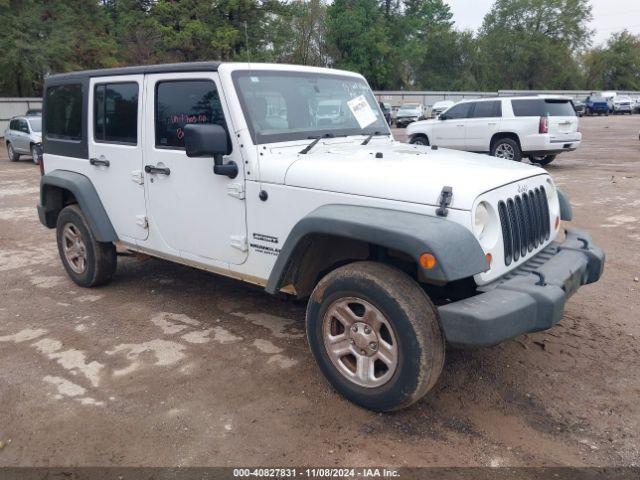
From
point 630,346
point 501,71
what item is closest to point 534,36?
point 501,71

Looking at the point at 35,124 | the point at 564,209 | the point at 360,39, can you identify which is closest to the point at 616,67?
the point at 360,39

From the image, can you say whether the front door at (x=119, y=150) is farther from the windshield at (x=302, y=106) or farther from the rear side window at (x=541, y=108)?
the rear side window at (x=541, y=108)

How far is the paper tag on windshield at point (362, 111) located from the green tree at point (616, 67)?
3062 inches

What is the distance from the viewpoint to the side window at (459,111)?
1573 centimetres

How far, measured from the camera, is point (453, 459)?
9.98 feet

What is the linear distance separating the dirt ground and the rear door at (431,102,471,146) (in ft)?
33.9

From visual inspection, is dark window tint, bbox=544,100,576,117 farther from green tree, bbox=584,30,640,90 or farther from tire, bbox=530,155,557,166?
green tree, bbox=584,30,640,90

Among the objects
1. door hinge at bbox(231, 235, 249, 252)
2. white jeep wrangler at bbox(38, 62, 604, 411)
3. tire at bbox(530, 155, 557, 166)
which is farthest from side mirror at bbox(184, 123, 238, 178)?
tire at bbox(530, 155, 557, 166)

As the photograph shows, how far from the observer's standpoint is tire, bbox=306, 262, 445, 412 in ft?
10.2

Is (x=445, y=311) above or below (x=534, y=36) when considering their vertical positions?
below

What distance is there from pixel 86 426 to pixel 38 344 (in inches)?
56.3

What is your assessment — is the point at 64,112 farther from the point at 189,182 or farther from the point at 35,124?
the point at 35,124

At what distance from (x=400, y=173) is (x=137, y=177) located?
2407 millimetres

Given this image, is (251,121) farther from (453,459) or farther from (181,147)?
(453,459)
